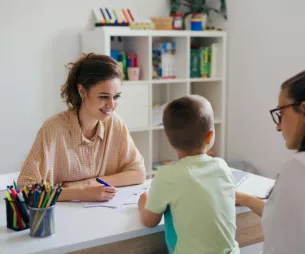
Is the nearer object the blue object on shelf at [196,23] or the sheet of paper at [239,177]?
the sheet of paper at [239,177]

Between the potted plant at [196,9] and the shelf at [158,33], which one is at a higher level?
the potted plant at [196,9]

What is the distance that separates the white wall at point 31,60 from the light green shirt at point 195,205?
88.3 inches

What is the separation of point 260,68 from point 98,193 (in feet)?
7.68

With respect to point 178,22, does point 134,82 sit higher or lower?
lower

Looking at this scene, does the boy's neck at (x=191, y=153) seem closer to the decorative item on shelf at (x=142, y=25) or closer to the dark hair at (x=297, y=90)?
the dark hair at (x=297, y=90)

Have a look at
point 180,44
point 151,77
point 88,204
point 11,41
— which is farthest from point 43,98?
Answer: point 88,204

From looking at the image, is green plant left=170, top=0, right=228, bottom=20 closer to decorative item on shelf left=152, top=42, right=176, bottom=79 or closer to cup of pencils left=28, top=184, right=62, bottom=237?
decorative item on shelf left=152, top=42, right=176, bottom=79

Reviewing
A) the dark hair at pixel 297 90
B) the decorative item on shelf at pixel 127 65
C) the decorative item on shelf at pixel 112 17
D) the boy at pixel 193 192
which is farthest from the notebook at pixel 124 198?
the decorative item on shelf at pixel 112 17

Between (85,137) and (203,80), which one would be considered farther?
(203,80)

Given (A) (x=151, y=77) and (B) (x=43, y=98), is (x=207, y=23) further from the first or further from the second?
(B) (x=43, y=98)

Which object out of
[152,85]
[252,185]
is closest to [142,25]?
[152,85]

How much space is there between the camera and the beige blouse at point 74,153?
1971mm

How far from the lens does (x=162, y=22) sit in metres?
3.84

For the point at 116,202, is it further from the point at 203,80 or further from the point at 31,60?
the point at 203,80
